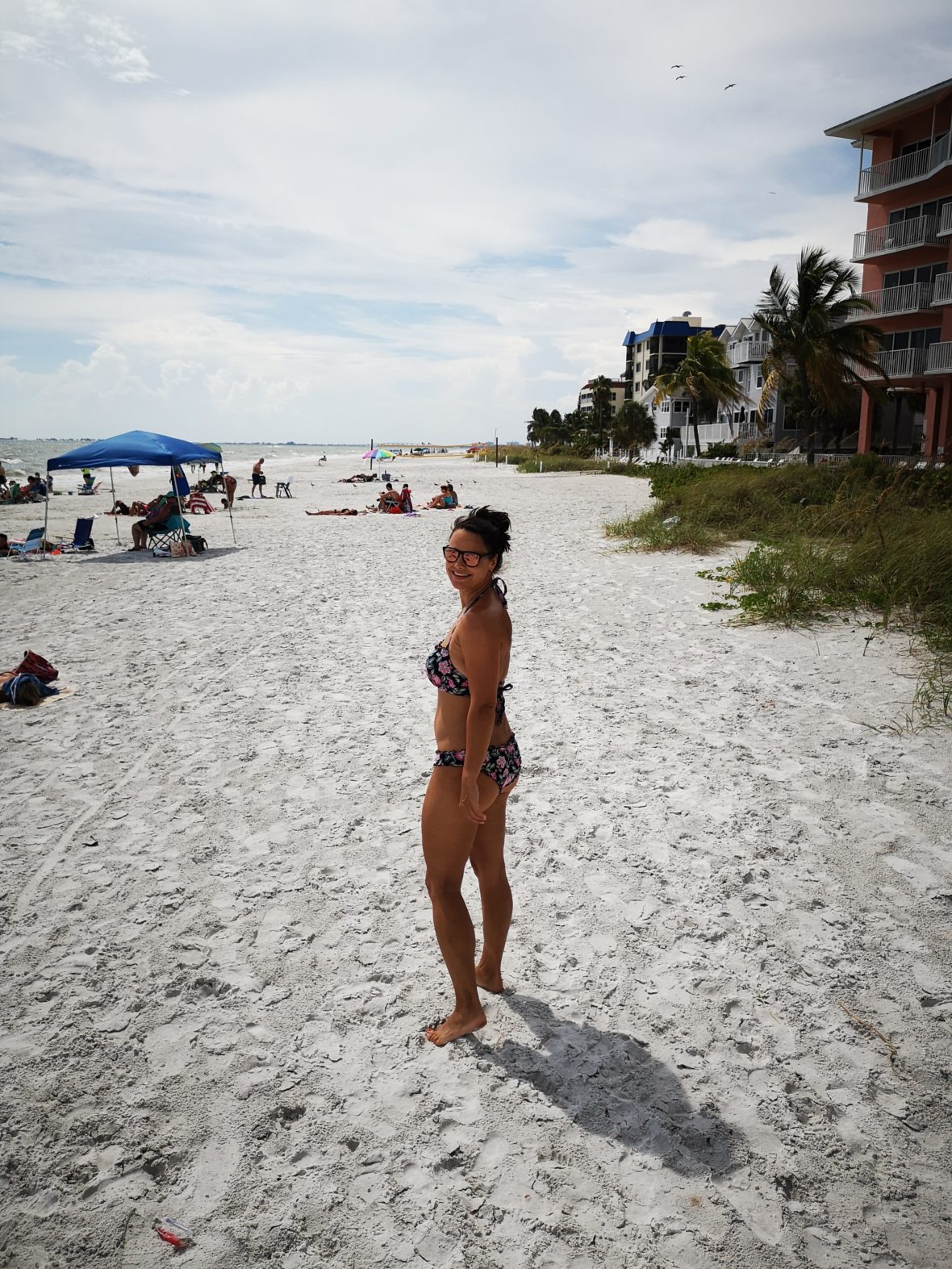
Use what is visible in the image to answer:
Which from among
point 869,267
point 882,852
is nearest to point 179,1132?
point 882,852

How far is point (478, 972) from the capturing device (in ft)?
10.7

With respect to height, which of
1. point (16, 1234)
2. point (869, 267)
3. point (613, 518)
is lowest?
point (16, 1234)

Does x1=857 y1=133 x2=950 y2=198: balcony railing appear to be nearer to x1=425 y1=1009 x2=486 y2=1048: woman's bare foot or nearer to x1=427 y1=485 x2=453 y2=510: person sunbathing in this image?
x1=427 y1=485 x2=453 y2=510: person sunbathing

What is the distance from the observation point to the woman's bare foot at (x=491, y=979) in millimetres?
3242

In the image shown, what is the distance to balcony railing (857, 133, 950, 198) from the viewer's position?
2606 centimetres

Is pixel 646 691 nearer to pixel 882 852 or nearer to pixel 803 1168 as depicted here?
pixel 882 852

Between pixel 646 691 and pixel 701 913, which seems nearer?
pixel 701 913

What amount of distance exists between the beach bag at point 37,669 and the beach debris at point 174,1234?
19.1ft

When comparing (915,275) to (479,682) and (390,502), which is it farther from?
(479,682)

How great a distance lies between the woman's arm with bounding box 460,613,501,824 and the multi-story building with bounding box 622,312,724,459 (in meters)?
54.1

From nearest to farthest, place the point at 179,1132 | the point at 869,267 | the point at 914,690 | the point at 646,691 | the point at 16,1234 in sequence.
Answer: the point at 16,1234, the point at 179,1132, the point at 914,690, the point at 646,691, the point at 869,267

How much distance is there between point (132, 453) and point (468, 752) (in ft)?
45.4

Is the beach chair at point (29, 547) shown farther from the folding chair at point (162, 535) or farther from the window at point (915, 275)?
the window at point (915, 275)

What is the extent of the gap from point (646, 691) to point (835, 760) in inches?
75.5
